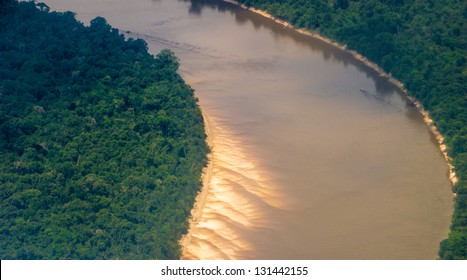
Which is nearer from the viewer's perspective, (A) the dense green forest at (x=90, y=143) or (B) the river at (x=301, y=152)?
(A) the dense green forest at (x=90, y=143)

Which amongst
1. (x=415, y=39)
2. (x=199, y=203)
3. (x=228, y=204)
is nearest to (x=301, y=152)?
(x=228, y=204)

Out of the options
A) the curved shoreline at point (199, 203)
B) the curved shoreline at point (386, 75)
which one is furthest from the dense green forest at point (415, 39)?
the curved shoreline at point (199, 203)

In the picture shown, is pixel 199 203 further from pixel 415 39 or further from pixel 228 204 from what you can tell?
pixel 415 39

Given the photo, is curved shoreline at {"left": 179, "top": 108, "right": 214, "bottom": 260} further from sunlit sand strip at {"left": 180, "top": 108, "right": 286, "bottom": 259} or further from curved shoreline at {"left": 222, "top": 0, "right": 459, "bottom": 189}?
curved shoreline at {"left": 222, "top": 0, "right": 459, "bottom": 189}

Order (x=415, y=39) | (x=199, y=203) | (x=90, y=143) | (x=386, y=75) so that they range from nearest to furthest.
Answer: (x=199, y=203) < (x=90, y=143) < (x=386, y=75) < (x=415, y=39)

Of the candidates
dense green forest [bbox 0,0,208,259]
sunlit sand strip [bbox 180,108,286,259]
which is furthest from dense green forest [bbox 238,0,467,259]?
dense green forest [bbox 0,0,208,259]

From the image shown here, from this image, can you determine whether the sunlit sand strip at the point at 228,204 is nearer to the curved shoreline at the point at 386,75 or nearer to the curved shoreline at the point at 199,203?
the curved shoreline at the point at 199,203
